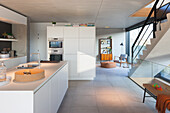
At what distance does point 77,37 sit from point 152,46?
2764mm

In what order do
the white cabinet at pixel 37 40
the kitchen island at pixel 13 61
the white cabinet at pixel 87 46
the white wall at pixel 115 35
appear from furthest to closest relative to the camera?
1. the white wall at pixel 115 35
2. the white cabinet at pixel 37 40
3. the white cabinet at pixel 87 46
4. the kitchen island at pixel 13 61

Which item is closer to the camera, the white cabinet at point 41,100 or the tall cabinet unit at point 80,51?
the white cabinet at point 41,100

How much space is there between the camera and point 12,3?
13.7 ft

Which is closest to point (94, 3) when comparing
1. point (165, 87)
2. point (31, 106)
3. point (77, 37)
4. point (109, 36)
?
point (77, 37)

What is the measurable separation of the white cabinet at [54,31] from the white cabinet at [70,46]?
0.36 meters

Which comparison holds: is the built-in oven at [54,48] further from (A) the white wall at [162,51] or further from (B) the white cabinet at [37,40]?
(A) the white wall at [162,51]

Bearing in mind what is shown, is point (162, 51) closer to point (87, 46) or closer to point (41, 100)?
point (87, 46)

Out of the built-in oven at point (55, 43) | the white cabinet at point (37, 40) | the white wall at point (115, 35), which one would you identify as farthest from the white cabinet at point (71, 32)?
the white wall at point (115, 35)

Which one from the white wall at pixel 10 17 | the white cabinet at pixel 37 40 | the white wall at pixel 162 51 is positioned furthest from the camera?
the white cabinet at pixel 37 40

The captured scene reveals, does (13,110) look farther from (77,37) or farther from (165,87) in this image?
(77,37)

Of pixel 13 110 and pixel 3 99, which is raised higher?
pixel 3 99

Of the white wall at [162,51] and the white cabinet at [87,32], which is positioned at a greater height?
the white cabinet at [87,32]

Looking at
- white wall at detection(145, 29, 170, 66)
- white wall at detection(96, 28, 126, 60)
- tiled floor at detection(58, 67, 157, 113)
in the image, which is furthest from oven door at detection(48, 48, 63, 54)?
white wall at detection(96, 28, 126, 60)

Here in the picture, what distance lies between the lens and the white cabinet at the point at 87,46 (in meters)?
5.45
